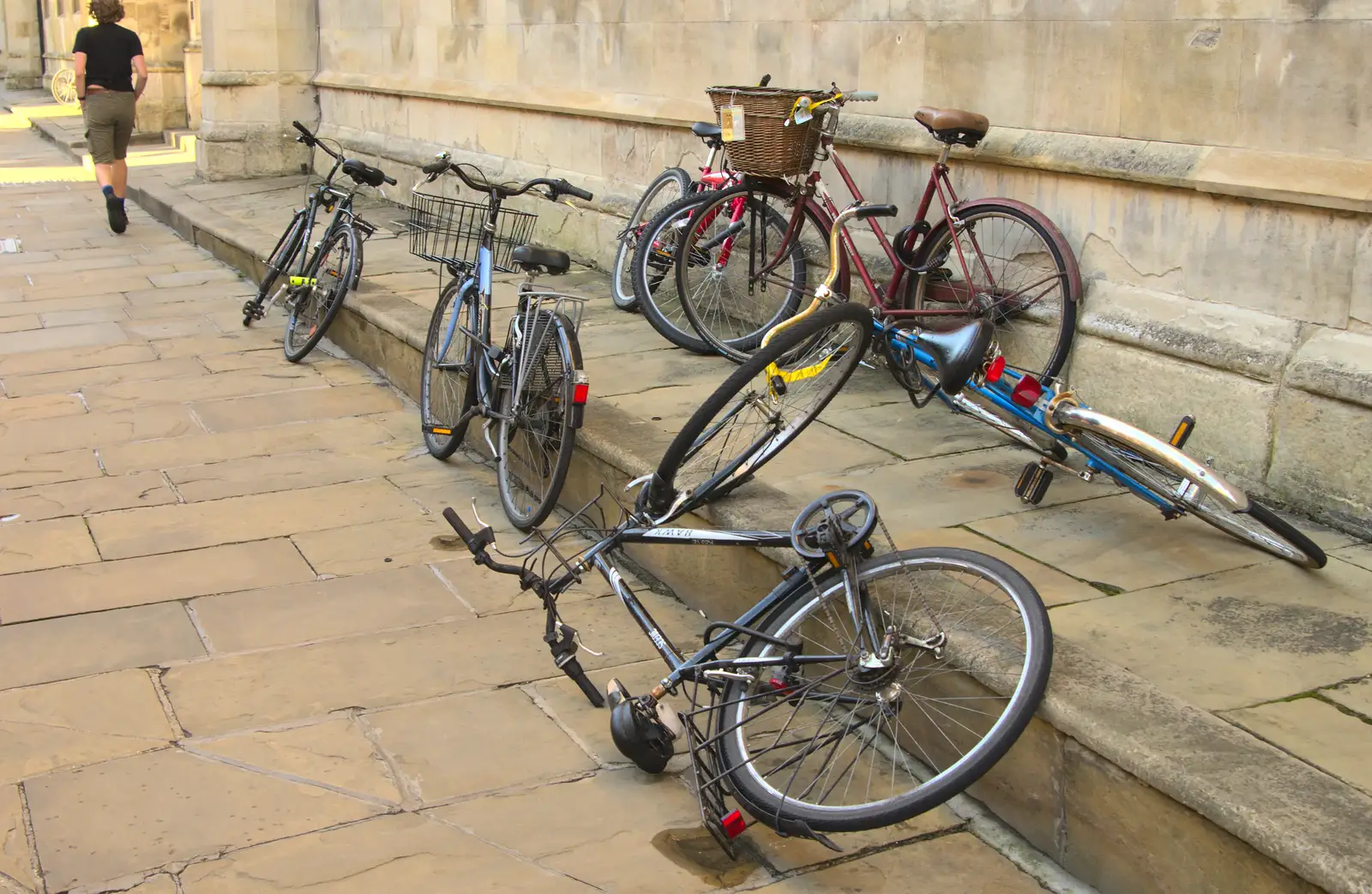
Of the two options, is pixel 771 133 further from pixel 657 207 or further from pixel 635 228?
pixel 657 207

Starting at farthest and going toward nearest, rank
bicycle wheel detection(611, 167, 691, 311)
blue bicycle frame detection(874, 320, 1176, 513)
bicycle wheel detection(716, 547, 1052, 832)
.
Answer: bicycle wheel detection(611, 167, 691, 311) < blue bicycle frame detection(874, 320, 1176, 513) < bicycle wheel detection(716, 547, 1052, 832)

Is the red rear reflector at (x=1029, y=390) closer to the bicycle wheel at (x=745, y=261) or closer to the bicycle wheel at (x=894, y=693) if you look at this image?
the bicycle wheel at (x=894, y=693)

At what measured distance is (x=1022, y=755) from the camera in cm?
313

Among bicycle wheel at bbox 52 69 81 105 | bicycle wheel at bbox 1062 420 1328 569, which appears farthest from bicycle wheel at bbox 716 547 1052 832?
bicycle wheel at bbox 52 69 81 105

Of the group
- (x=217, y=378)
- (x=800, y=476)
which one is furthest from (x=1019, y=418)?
(x=217, y=378)

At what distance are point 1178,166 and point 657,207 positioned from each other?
12.0 feet

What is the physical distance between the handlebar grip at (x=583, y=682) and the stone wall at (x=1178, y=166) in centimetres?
221

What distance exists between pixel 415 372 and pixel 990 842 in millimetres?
4479

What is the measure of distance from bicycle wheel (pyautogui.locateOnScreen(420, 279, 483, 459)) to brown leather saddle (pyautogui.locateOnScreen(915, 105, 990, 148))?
1.89 meters

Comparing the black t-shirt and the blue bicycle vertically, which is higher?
the black t-shirt

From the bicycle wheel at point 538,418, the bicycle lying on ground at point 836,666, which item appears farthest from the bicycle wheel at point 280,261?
the bicycle lying on ground at point 836,666

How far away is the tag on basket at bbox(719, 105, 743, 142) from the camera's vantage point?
230 inches

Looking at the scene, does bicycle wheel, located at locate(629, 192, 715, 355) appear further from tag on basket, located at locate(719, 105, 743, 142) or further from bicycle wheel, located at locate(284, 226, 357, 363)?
bicycle wheel, located at locate(284, 226, 357, 363)

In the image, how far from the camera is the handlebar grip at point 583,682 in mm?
3719
